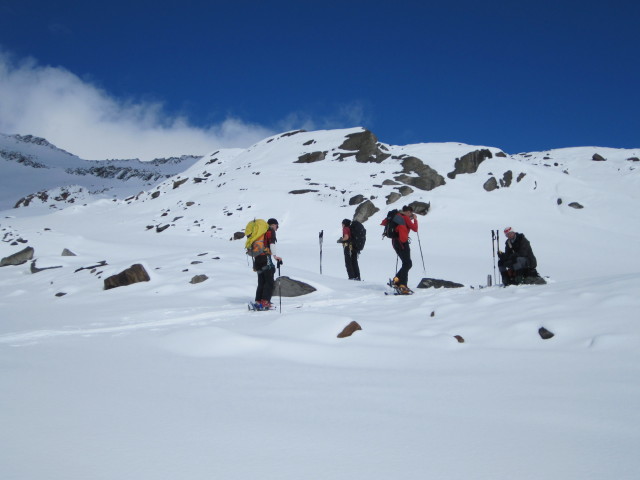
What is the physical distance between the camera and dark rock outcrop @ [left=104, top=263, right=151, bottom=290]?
34.4 feet

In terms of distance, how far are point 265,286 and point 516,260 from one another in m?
5.50

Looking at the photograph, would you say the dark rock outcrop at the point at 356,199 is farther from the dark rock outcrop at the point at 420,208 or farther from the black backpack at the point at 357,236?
the black backpack at the point at 357,236

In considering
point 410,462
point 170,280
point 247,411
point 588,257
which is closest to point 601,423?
point 410,462

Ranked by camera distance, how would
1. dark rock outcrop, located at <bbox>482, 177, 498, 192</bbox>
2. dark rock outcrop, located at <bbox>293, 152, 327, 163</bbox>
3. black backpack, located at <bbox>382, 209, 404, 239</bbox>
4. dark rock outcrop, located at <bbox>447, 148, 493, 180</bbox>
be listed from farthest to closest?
dark rock outcrop, located at <bbox>293, 152, 327, 163</bbox>, dark rock outcrop, located at <bbox>447, 148, 493, 180</bbox>, dark rock outcrop, located at <bbox>482, 177, 498, 192</bbox>, black backpack, located at <bbox>382, 209, 404, 239</bbox>

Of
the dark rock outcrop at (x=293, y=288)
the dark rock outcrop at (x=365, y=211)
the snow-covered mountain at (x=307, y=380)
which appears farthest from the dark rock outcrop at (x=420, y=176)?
the dark rock outcrop at (x=293, y=288)

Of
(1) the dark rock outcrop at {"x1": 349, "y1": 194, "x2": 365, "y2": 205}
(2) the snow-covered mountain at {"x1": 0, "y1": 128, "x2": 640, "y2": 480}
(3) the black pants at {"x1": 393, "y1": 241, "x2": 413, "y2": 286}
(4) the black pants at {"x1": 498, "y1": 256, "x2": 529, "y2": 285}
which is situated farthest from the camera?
(1) the dark rock outcrop at {"x1": 349, "y1": 194, "x2": 365, "y2": 205}

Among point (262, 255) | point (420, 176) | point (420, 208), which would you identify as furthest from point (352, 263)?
point (420, 176)

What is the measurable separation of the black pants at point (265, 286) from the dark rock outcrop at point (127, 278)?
4.18m

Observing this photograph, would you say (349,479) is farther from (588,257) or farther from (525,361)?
(588,257)

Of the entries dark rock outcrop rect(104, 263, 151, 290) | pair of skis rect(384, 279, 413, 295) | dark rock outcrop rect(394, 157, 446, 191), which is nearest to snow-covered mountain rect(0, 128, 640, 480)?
dark rock outcrop rect(104, 263, 151, 290)

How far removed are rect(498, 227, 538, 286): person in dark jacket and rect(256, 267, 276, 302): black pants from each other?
5.24m

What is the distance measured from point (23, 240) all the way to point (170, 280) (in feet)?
44.9

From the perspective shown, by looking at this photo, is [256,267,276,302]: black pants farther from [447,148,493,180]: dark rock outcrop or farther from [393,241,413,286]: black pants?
[447,148,493,180]: dark rock outcrop

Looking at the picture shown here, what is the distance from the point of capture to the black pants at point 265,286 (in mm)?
7867
